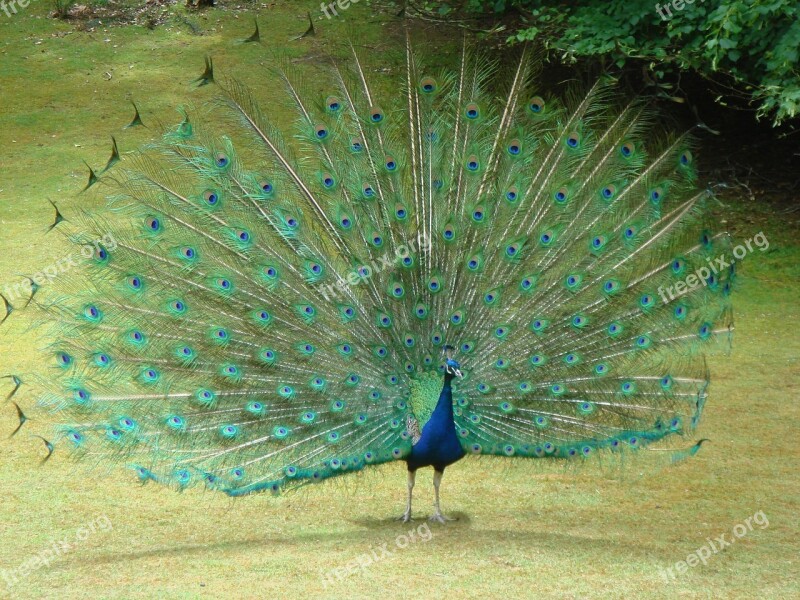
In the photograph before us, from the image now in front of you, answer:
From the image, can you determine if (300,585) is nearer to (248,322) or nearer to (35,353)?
(248,322)

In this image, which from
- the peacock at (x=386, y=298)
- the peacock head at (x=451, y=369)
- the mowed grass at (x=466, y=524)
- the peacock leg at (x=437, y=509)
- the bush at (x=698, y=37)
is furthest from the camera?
the bush at (x=698, y=37)

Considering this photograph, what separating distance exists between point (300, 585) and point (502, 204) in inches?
99.6

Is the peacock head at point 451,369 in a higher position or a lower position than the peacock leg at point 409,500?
higher

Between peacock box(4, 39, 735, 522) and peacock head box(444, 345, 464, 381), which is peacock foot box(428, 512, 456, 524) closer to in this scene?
peacock box(4, 39, 735, 522)

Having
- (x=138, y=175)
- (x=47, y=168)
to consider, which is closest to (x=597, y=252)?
(x=138, y=175)

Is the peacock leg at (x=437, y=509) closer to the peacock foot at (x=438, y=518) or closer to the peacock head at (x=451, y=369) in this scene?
the peacock foot at (x=438, y=518)

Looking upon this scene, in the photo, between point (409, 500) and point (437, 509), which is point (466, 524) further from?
point (409, 500)

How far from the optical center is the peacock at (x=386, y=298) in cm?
576

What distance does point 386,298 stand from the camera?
600 centimetres

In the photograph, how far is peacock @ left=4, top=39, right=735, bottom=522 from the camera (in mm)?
5758

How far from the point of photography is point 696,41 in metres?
10.1

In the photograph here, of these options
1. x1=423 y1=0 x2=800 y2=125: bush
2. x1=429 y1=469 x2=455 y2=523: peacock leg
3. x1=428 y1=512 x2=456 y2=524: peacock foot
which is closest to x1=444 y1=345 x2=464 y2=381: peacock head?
x1=429 y1=469 x2=455 y2=523: peacock leg

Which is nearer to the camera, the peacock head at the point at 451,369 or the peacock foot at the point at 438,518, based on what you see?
the peacock head at the point at 451,369

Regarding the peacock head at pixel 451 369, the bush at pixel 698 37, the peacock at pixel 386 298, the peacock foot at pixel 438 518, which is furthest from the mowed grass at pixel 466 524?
the bush at pixel 698 37
